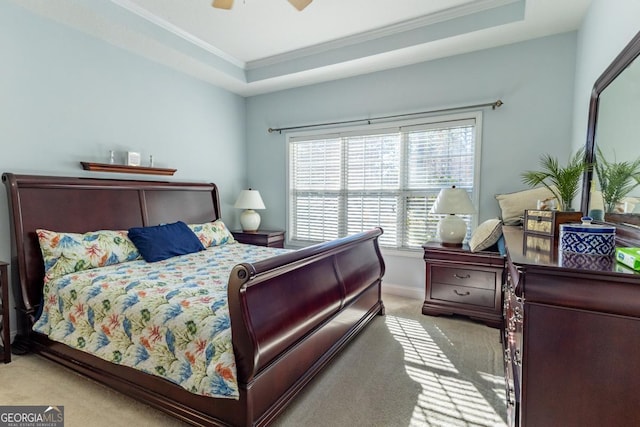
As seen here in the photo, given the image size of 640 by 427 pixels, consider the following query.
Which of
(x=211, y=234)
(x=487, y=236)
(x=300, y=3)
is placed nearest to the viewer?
(x=300, y=3)

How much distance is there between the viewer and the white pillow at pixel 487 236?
9.36 feet

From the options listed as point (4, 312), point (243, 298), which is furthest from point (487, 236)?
point (4, 312)

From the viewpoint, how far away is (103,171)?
3.04m

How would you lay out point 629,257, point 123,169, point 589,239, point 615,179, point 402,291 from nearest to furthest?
point 629,257, point 589,239, point 615,179, point 123,169, point 402,291

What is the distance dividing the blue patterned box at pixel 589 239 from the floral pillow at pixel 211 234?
10.4ft

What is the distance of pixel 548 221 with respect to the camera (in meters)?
1.70

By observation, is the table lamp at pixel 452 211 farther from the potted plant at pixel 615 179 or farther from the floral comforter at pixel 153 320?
the floral comforter at pixel 153 320

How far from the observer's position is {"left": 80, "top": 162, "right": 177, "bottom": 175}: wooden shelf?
293 centimetres

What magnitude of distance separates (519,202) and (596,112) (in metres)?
1.04

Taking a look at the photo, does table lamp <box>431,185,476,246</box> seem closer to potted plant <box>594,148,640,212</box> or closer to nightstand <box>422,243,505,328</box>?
nightstand <box>422,243,505,328</box>

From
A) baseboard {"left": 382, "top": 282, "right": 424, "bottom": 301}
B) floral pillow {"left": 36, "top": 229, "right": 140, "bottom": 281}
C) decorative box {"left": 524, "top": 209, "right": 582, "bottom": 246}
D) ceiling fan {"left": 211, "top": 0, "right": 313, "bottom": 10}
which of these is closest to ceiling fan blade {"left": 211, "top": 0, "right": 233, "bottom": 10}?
ceiling fan {"left": 211, "top": 0, "right": 313, "bottom": 10}

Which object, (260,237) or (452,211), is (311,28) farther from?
(260,237)

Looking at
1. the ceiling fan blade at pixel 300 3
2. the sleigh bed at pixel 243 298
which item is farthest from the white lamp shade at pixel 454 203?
the ceiling fan blade at pixel 300 3

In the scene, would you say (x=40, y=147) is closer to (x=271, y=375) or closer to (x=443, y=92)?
(x=271, y=375)
